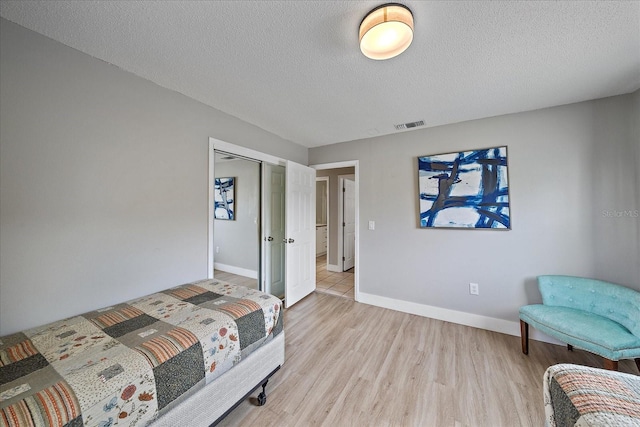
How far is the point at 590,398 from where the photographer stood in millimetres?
783

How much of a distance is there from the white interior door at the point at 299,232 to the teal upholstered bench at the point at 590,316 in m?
2.50

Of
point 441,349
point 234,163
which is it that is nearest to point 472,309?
point 441,349

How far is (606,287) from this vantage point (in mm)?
1890

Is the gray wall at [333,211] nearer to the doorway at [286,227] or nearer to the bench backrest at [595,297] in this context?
the doorway at [286,227]

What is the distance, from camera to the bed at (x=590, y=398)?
713 millimetres

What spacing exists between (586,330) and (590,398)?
4.56ft

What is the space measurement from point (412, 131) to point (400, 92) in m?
1.02

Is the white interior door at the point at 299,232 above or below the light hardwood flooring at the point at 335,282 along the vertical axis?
above

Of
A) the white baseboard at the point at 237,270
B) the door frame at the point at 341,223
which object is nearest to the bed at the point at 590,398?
the white baseboard at the point at 237,270

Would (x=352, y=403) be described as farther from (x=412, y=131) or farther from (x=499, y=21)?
(x=412, y=131)

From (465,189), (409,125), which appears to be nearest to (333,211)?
(409,125)

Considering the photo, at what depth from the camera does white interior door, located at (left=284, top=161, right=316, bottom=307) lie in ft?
10.0

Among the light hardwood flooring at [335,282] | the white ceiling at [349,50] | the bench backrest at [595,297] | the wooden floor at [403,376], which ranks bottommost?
the wooden floor at [403,376]

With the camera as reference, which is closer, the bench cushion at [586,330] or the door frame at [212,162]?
the bench cushion at [586,330]
